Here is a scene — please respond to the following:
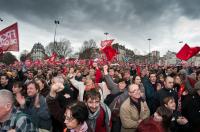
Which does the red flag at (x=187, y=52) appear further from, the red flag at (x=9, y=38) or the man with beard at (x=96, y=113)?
the man with beard at (x=96, y=113)

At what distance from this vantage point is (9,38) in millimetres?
10445

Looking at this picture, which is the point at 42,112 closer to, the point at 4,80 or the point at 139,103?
the point at 139,103

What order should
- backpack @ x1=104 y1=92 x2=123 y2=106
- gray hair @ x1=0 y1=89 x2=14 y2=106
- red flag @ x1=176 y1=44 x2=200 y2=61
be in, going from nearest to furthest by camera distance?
gray hair @ x1=0 y1=89 x2=14 y2=106 < backpack @ x1=104 y1=92 x2=123 y2=106 < red flag @ x1=176 y1=44 x2=200 y2=61

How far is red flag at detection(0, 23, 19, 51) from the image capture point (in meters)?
10.4

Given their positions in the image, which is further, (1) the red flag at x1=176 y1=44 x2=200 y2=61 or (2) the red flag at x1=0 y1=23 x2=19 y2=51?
(1) the red flag at x1=176 y1=44 x2=200 y2=61

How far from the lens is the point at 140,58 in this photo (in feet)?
344

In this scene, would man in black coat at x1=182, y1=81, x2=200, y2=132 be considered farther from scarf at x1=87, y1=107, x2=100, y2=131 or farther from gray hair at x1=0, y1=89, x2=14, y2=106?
gray hair at x1=0, y1=89, x2=14, y2=106

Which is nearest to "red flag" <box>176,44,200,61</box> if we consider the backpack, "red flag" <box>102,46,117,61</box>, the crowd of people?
"red flag" <box>102,46,117,61</box>

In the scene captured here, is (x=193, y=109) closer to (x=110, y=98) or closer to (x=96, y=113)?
(x=110, y=98)

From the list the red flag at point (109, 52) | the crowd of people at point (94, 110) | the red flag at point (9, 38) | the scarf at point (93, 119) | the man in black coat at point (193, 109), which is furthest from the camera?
the red flag at point (109, 52)

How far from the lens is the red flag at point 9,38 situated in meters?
10.4

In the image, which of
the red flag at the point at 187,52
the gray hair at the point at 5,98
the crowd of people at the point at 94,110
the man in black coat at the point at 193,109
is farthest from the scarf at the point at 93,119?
the red flag at the point at 187,52

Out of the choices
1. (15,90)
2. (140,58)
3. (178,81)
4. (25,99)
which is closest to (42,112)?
(25,99)

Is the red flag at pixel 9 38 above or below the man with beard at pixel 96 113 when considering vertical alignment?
above
